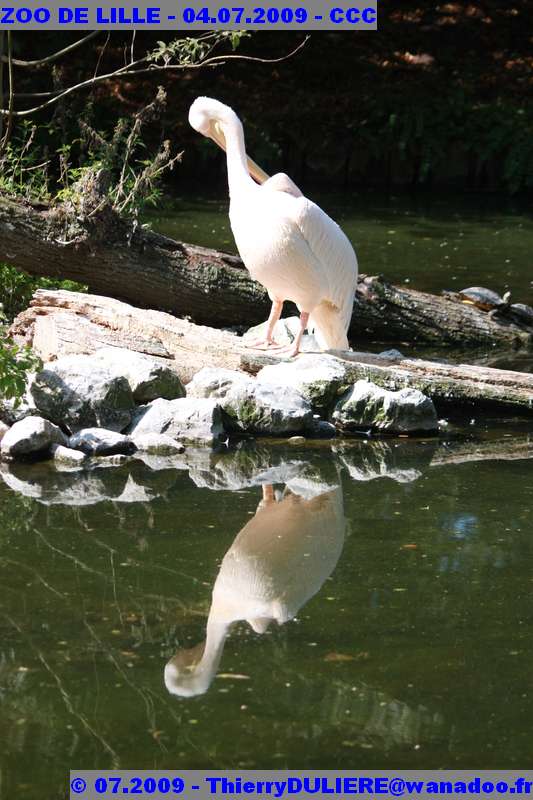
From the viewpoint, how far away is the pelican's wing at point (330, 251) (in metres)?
6.72

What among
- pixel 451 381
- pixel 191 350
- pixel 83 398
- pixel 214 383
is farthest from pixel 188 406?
pixel 451 381

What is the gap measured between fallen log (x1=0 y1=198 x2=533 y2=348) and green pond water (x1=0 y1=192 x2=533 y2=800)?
6.59 ft

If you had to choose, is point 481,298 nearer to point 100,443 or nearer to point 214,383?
point 214,383

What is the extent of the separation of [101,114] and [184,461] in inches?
478

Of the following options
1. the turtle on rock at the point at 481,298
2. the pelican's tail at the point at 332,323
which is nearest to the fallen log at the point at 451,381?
the pelican's tail at the point at 332,323

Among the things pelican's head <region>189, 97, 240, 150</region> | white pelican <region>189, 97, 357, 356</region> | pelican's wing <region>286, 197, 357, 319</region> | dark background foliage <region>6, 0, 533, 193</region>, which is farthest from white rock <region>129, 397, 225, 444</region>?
dark background foliage <region>6, 0, 533, 193</region>

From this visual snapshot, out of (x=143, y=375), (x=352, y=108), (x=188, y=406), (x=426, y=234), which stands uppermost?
(x=352, y=108)

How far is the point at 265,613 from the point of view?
166 inches

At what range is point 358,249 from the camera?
40.4 ft

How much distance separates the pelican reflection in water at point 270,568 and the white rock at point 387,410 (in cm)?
93

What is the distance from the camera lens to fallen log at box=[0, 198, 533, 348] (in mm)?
7711

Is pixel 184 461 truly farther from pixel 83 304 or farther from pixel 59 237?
pixel 59 237

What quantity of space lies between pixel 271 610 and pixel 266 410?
2299mm

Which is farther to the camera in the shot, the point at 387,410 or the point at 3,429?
the point at 387,410
